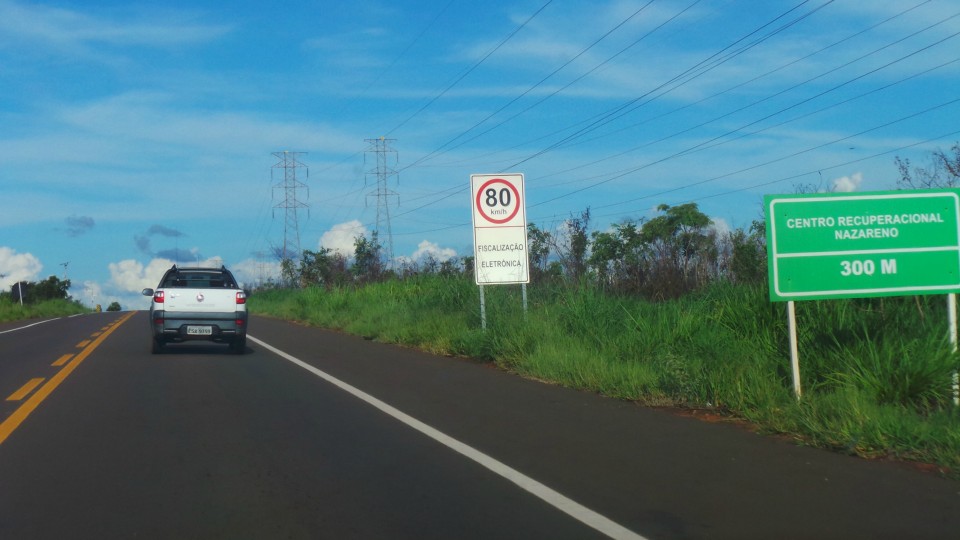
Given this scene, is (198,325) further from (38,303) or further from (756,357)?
(38,303)

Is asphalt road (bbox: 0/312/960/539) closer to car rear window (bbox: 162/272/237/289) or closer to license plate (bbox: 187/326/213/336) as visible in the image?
license plate (bbox: 187/326/213/336)

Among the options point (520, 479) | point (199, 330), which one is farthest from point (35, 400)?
point (520, 479)

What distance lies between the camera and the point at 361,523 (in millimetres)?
5859

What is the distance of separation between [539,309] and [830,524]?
11723 millimetres

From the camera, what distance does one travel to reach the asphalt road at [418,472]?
229 inches

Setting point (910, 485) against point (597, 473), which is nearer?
point (910, 485)

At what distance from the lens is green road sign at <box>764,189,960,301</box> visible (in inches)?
382

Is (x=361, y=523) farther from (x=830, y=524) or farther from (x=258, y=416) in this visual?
(x=258, y=416)

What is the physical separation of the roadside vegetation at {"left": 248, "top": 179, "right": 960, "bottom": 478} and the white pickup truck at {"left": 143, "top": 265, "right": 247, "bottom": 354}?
396 centimetres

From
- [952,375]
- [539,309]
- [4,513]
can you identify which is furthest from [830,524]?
[539,309]

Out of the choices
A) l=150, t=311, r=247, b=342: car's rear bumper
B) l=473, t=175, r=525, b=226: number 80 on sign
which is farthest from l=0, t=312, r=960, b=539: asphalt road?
l=473, t=175, r=525, b=226: number 80 on sign

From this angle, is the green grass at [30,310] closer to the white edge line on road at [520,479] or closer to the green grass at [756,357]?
the green grass at [756,357]

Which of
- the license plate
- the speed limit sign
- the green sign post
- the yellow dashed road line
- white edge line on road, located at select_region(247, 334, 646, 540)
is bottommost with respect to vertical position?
white edge line on road, located at select_region(247, 334, 646, 540)

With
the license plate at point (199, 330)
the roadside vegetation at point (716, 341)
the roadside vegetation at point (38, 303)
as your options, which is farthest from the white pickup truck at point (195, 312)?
the roadside vegetation at point (38, 303)
